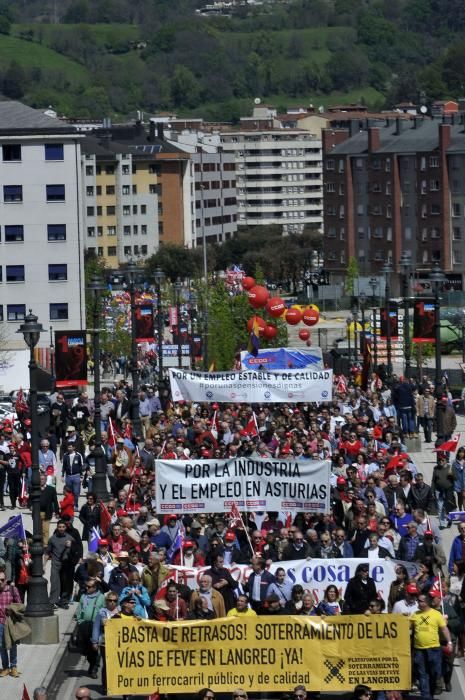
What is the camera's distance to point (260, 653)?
19.5 metres

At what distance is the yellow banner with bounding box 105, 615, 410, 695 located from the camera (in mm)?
19406

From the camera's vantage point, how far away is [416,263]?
13450cm

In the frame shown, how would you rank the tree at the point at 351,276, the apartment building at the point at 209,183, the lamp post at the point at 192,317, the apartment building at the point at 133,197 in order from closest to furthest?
1. the lamp post at the point at 192,317
2. the tree at the point at 351,276
3. the apartment building at the point at 133,197
4. the apartment building at the point at 209,183

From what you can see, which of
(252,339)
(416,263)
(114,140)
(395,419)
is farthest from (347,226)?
(395,419)

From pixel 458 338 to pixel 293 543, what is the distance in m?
66.9

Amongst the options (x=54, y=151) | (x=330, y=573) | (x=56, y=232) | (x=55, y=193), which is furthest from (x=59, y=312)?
(x=330, y=573)

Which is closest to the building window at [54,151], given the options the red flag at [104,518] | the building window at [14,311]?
the building window at [14,311]

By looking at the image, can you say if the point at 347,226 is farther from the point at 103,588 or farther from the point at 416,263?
the point at 103,588

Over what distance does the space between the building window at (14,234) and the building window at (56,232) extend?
1234 mm

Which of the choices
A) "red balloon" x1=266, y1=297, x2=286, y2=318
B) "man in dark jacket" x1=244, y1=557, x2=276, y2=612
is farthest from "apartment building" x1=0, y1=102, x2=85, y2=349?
"man in dark jacket" x1=244, y1=557, x2=276, y2=612

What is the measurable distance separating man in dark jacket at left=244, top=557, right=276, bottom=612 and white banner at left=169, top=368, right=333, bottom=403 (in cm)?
1707

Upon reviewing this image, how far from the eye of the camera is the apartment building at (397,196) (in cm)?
13325

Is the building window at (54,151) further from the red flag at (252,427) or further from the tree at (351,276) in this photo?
the red flag at (252,427)

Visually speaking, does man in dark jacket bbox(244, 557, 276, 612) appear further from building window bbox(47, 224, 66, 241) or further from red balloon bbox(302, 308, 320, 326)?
building window bbox(47, 224, 66, 241)
